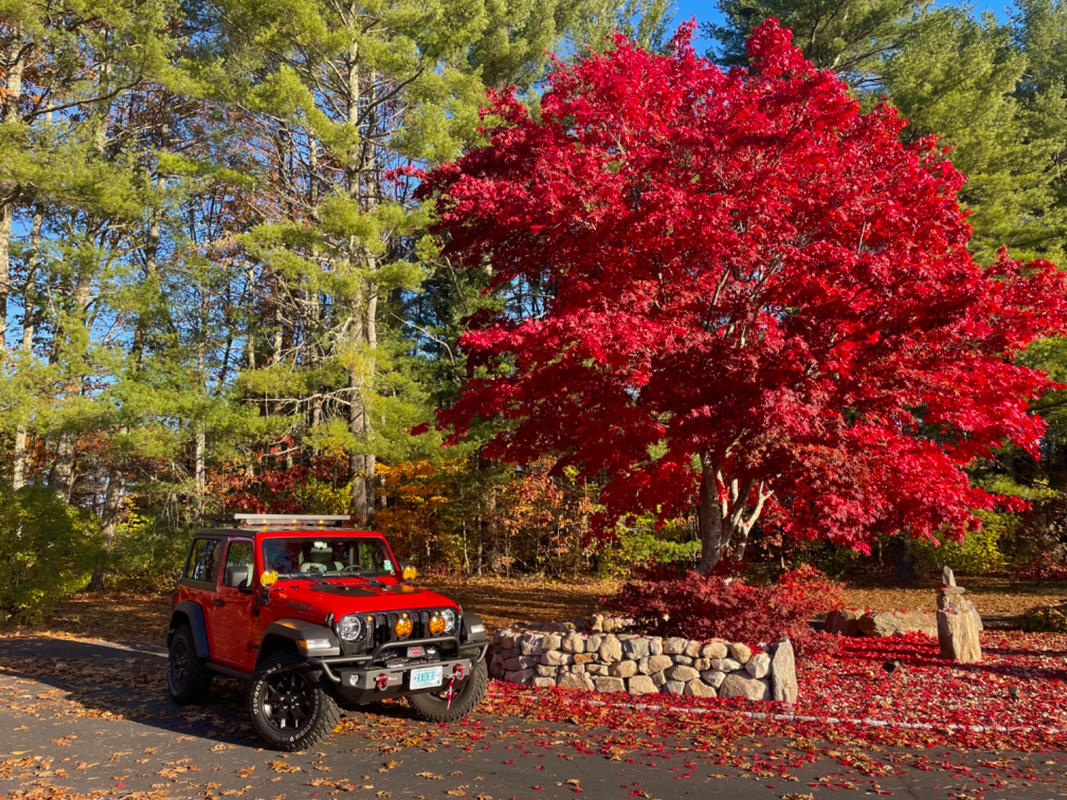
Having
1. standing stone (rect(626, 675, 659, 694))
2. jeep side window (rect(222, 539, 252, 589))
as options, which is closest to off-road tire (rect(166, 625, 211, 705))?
jeep side window (rect(222, 539, 252, 589))

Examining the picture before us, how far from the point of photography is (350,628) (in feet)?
18.9

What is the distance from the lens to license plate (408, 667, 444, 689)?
5.82m

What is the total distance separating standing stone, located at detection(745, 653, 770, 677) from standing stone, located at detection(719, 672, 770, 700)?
0.19ft

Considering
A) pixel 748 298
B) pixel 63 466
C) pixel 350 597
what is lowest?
pixel 350 597

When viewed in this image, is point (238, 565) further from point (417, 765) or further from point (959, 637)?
point (959, 637)

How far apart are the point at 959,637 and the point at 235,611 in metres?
8.50

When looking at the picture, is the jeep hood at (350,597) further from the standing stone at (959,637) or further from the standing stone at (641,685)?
the standing stone at (959,637)

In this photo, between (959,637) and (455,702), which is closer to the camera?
(455,702)

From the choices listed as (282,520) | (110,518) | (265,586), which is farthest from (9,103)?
(265,586)

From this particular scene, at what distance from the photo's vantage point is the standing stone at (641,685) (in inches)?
303

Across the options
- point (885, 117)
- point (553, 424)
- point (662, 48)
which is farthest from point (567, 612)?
point (662, 48)

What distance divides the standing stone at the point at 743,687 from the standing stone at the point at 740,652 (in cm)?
14

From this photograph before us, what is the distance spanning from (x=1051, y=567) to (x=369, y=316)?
60.4 ft

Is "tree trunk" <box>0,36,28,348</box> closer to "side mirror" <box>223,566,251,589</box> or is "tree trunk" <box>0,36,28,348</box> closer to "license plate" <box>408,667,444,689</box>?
"side mirror" <box>223,566,251,589</box>
